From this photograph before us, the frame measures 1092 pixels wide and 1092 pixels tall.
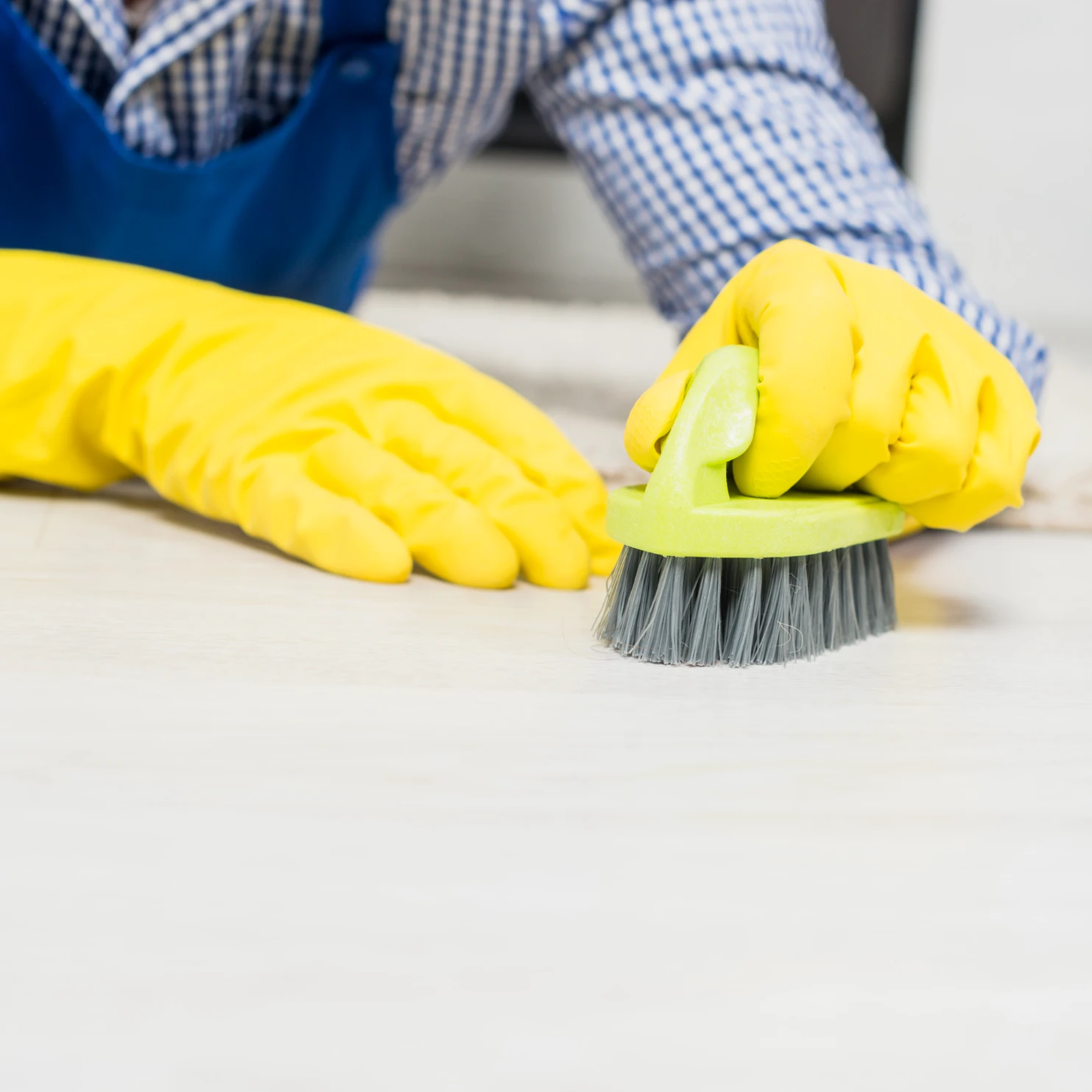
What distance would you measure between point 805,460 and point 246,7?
21.1 inches

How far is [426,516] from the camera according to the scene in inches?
21.3

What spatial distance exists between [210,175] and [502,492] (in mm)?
406

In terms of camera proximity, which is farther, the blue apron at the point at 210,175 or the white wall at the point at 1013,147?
the white wall at the point at 1013,147

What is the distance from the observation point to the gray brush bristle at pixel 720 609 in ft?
1.49

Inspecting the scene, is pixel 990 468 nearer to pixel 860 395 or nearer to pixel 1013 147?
pixel 860 395

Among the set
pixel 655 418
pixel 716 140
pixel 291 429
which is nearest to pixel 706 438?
pixel 655 418

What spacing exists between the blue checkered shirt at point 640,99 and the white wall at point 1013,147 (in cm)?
140

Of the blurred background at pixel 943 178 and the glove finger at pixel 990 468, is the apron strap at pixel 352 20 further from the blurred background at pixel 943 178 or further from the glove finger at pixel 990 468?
the blurred background at pixel 943 178

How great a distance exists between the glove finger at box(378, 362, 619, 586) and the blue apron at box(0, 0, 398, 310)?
32cm

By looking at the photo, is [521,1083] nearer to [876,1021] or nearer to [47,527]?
[876,1021]

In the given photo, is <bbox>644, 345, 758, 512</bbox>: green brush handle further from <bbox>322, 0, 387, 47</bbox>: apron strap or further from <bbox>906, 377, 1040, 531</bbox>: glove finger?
<bbox>322, 0, 387, 47</bbox>: apron strap

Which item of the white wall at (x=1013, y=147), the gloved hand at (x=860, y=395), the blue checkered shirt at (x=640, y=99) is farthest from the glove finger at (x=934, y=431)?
the white wall at (x=1013, y=147)

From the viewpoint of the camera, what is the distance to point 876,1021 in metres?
0.25

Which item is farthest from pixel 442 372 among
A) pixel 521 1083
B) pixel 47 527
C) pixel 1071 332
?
pixel 1071 332
